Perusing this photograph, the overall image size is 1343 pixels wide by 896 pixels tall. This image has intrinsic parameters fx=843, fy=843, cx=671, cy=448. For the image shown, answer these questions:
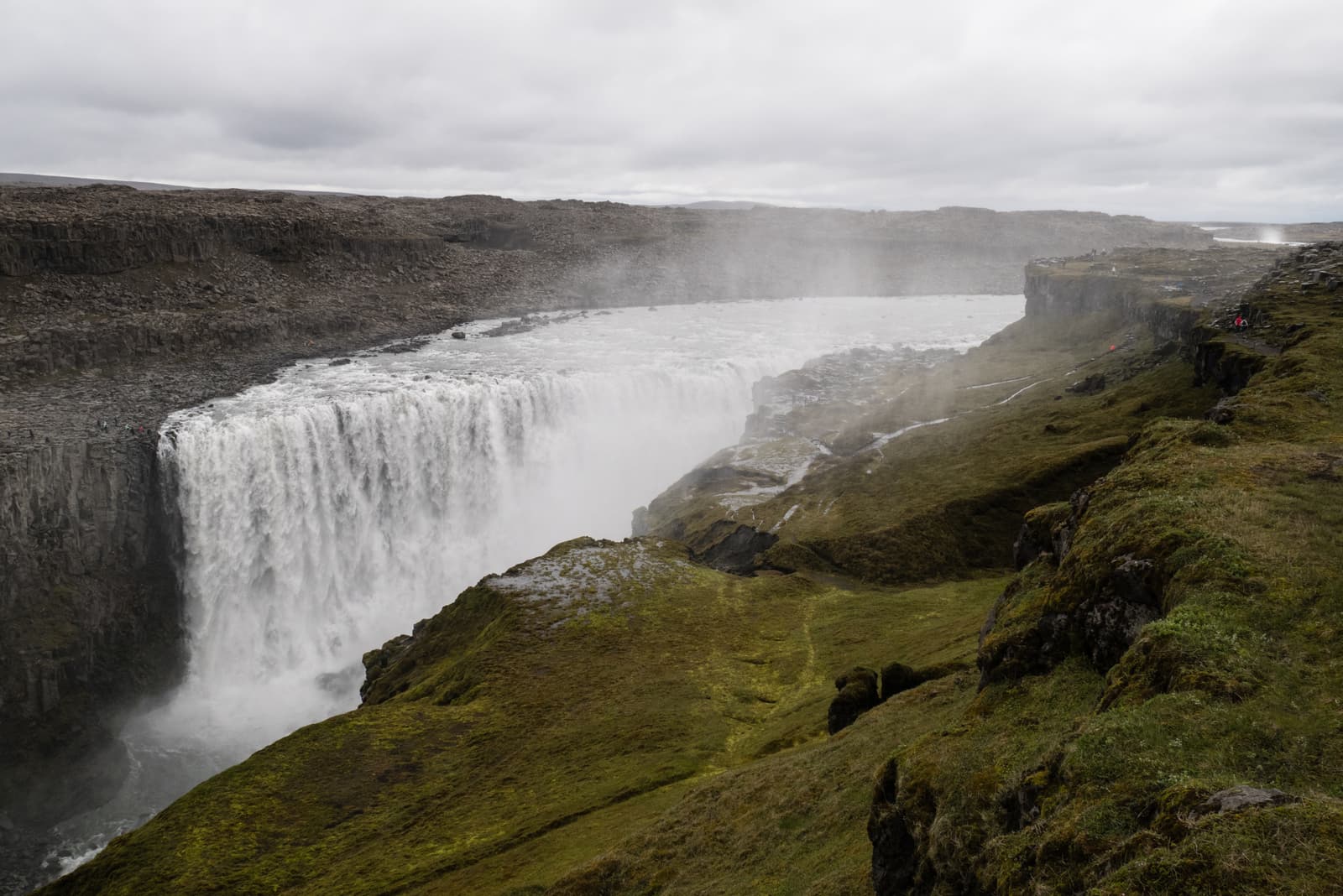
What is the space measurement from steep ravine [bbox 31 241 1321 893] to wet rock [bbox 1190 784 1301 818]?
21cm

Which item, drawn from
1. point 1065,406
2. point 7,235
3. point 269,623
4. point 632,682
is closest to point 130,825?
point 269,623

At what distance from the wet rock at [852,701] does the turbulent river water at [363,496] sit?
32.9 m

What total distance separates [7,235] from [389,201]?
79.6 m

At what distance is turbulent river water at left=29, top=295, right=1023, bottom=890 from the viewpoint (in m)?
48.7

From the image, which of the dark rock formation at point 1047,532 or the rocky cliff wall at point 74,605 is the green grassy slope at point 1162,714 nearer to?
the dark rock formation at point 1047,532

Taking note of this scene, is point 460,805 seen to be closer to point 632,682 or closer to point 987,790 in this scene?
point 632,682

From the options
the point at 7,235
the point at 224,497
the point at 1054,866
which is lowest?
the point at 224,497

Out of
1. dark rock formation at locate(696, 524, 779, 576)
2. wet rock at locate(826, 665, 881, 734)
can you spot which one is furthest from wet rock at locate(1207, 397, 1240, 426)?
dark rock formation at locate(696, 524, 779, 576)

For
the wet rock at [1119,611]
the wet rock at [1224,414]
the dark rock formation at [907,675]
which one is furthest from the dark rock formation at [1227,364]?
the wet rock at [1119,611]

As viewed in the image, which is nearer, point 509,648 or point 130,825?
point 509,648

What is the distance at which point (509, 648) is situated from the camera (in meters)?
36.6

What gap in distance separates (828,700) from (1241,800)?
22132mm

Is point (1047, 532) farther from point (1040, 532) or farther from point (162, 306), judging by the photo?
point (162, 306)

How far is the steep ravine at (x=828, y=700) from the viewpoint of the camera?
10898 millimetres
